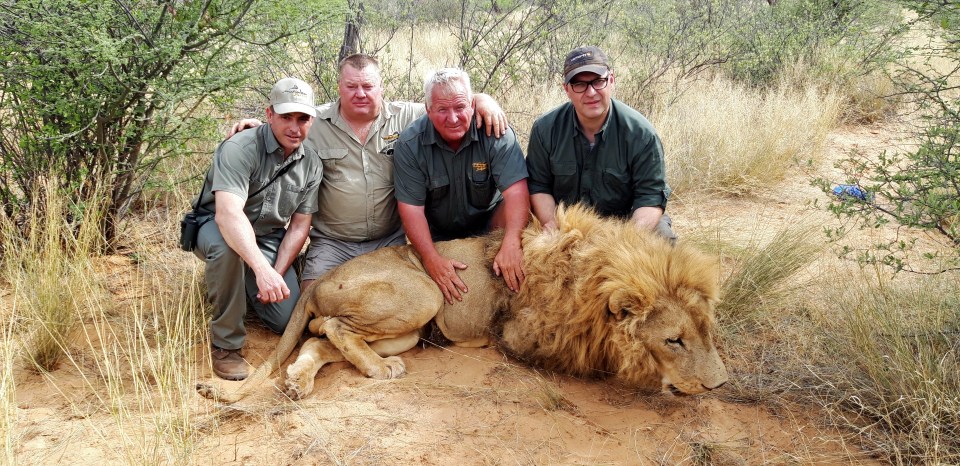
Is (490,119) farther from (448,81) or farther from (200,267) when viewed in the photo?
(200,267)

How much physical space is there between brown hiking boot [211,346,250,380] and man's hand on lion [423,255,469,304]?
137 cm

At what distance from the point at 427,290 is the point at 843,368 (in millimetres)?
2535

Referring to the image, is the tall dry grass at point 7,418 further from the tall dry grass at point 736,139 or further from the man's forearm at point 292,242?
the tall dry grass at point 736,139

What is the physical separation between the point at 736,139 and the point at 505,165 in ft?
12.8

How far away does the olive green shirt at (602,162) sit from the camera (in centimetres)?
504

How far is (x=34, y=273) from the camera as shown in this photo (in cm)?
468

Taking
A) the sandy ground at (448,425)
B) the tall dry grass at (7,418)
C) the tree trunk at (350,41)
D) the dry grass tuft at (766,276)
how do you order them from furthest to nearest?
the tree trunk at (350,41)
the dry grass tuft at (766,276)
the sandy ground at (448,425)
the tall dry grass at (7,418)

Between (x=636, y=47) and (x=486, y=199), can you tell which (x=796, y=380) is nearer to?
(x=486, y=199)

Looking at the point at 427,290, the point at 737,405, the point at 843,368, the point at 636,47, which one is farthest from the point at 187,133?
the point at 636,47

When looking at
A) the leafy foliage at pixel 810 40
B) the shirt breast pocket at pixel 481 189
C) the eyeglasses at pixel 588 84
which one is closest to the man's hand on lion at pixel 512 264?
the shirt breast pocket at pixel 481 189

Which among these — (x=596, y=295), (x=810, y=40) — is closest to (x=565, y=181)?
(x=596, y=295)

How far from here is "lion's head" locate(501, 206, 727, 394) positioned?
389cm

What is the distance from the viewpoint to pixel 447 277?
4695 millimetres

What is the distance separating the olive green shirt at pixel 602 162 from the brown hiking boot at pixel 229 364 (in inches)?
93.5
